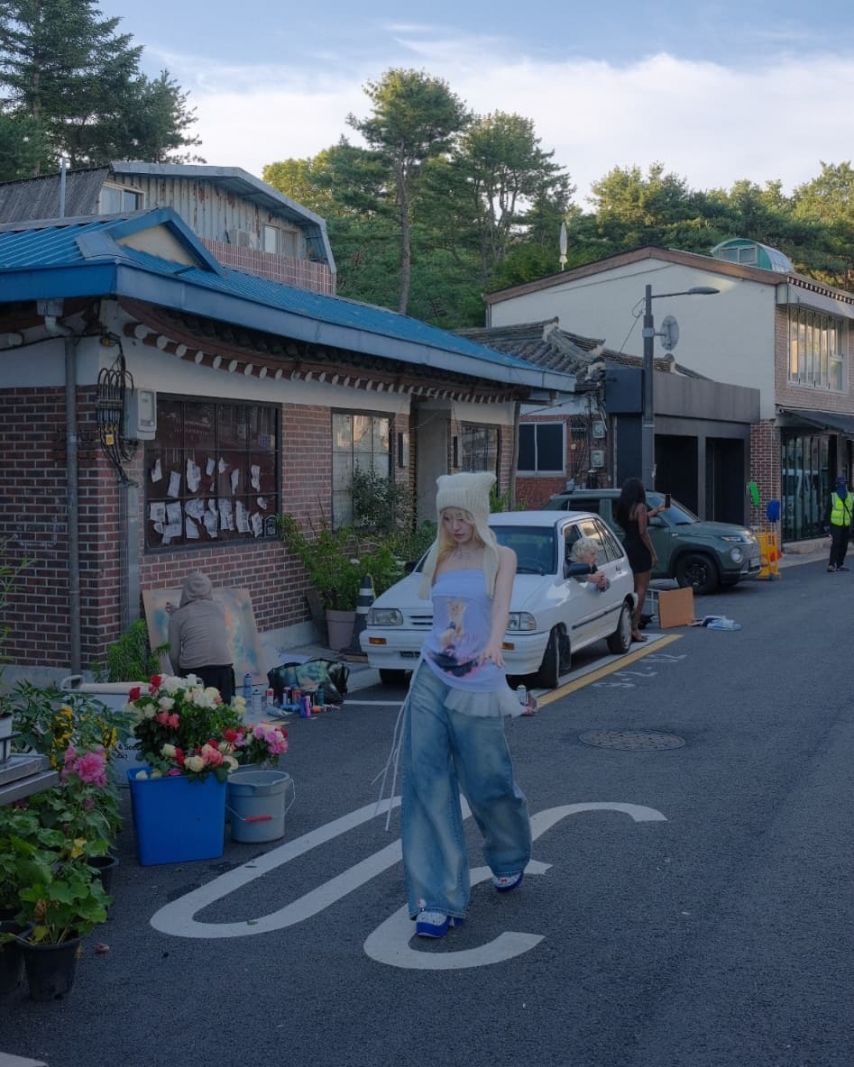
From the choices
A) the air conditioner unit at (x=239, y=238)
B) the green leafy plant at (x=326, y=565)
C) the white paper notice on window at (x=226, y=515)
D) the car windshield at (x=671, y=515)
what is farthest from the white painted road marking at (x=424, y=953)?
the air conditioner unit at (x=239, y=238)

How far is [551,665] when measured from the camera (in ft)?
36.0

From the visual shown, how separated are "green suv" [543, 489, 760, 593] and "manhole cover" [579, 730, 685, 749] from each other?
9966 mm

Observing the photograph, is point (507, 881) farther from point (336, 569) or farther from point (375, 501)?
point (375, 501)

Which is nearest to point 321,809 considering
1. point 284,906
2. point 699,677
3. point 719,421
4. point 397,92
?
point 284,906

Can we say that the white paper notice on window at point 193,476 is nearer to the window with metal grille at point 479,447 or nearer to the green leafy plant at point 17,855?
the window with metal grille at point 479,447

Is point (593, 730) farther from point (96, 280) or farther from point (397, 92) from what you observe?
point (397, 92)

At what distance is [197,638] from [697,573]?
12.7 meters

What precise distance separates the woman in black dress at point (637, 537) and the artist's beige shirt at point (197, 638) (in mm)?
6604

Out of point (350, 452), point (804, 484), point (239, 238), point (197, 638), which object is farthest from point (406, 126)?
point (197, 638)

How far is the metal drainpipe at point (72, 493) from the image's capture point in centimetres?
1012

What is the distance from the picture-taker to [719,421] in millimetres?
29156

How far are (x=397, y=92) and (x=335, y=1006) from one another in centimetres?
5338

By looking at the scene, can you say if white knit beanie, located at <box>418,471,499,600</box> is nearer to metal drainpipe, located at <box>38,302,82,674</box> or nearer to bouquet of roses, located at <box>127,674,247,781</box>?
bouquet of roses, located at <box>127,674,247,781</box>

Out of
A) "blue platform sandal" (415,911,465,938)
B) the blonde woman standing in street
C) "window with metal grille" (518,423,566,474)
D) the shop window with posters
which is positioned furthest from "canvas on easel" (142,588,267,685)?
"window with metal grille" (518,423,566,474)
